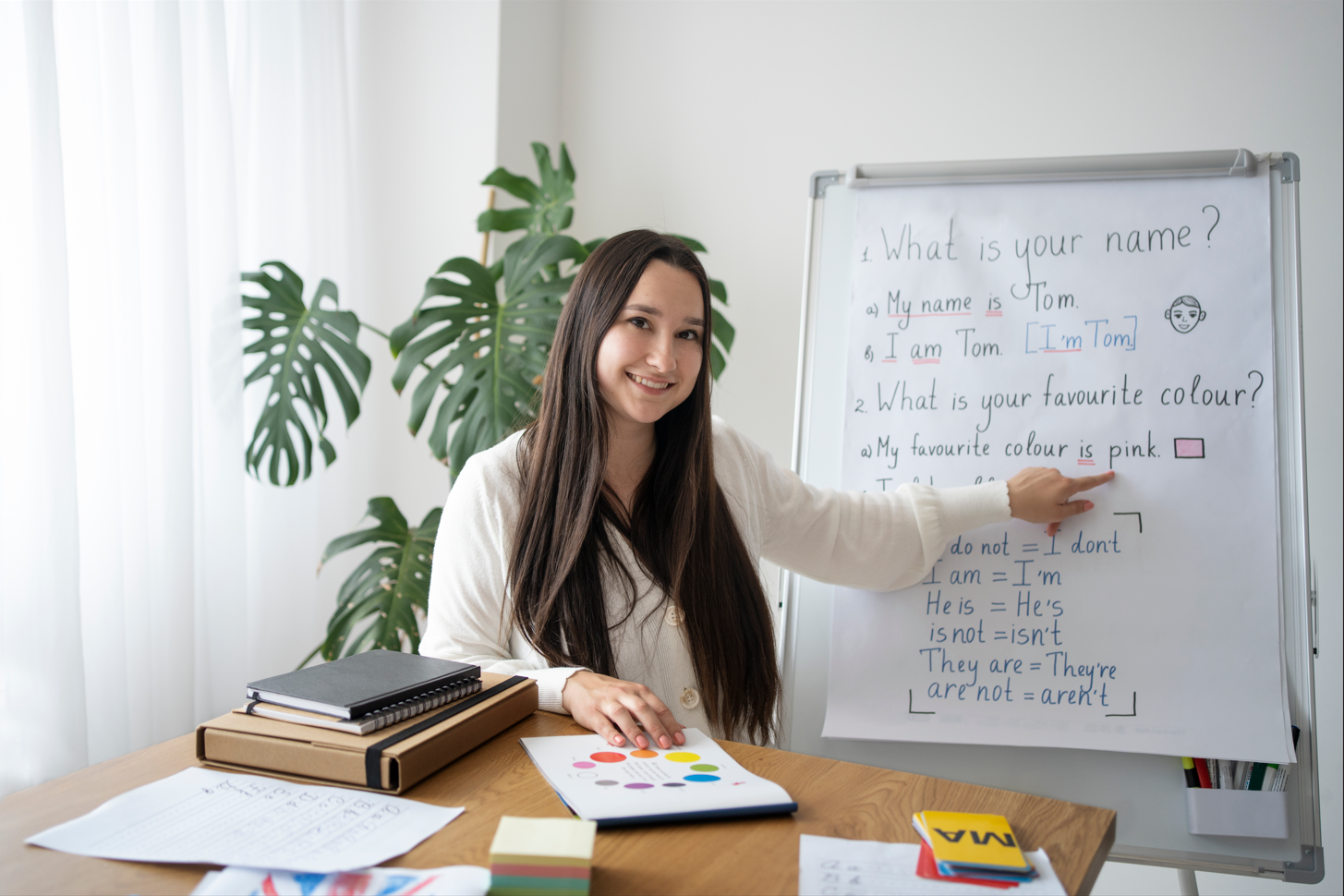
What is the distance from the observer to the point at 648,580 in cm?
138

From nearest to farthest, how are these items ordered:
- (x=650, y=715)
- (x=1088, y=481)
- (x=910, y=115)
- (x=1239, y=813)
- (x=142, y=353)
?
(x=650, y=715) < (x=1239, y=813) < (x=1088, y=481) < (x=142, y=353) < (x=910, y=115)

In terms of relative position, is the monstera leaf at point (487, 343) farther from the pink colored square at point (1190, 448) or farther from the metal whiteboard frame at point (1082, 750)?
the pink colored square at point (1190, 448)

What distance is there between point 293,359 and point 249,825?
138 cm

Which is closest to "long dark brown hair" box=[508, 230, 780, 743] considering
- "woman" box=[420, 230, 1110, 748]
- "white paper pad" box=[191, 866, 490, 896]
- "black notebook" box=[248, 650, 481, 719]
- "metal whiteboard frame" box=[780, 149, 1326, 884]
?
"woman" box=[420, 230, 1110, 748]

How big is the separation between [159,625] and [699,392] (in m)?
1.32

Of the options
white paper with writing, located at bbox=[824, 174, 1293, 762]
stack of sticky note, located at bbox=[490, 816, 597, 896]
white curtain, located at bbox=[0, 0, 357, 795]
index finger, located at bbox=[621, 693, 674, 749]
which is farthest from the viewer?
white curtain, located at bbox=[0, 0, 357, 795]

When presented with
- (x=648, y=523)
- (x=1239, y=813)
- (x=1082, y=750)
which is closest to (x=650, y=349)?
(x=648, y=523)

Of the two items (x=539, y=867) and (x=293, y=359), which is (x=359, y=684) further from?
(x=293, y=359)

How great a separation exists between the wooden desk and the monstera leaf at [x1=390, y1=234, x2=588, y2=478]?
3.47 ft

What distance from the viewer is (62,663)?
5.33 feet

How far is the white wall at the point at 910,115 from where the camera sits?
1.84 m

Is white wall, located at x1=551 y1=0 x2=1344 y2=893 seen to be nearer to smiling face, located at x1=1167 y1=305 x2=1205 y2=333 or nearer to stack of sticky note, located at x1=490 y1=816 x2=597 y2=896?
smiling face, located at x1=1167 y1=305 x2=1205 y2=333

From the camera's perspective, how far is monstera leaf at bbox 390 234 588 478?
6.32 ft

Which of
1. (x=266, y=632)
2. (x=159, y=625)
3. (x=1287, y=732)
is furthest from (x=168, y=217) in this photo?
(x=1287, y=732)
